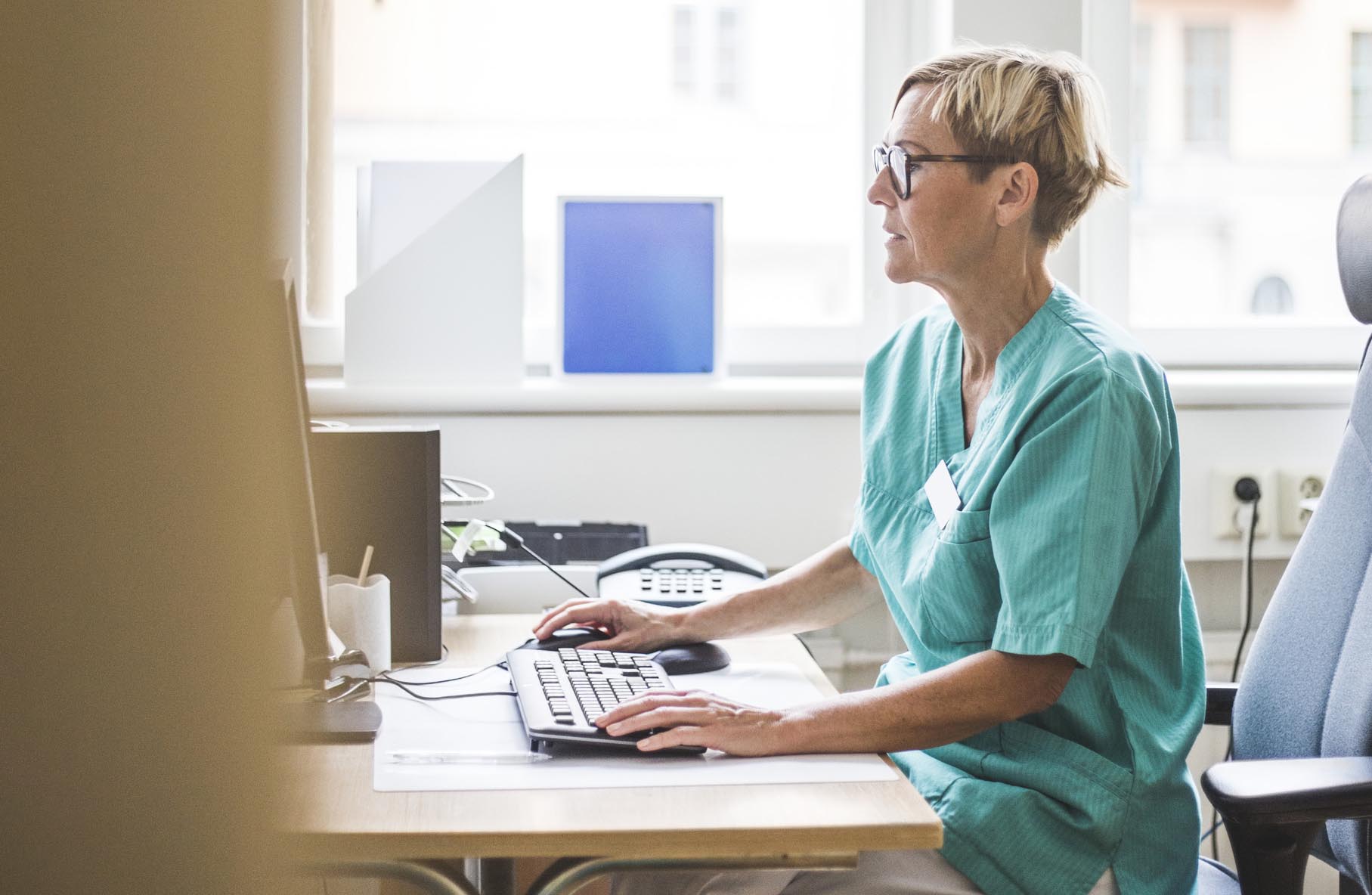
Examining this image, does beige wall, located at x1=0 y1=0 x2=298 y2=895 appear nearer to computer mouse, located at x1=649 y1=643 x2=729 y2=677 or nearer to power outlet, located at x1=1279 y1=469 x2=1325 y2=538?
computer mouse, located at x1=649 y1=643 x2=729 y2=677

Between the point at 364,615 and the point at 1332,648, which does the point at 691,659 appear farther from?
the point at 1332,648

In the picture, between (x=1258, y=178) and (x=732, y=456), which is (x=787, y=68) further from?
(x=1258, y=178)

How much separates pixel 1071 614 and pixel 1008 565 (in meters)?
0.07

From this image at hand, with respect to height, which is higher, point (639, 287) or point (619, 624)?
point (639, 287)

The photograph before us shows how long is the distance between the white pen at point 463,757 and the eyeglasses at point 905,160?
65 centimetres

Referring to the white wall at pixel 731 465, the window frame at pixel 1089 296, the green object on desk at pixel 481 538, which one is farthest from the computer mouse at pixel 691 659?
the window frame at pixel 1089 296

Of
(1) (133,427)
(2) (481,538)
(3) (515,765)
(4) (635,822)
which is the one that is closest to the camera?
(1) (133,427)

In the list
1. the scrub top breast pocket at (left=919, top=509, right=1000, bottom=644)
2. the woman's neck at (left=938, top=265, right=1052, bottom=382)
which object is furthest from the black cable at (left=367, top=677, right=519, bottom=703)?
the woman's neck at (left=938, top=265, right=1052, bottom=382)

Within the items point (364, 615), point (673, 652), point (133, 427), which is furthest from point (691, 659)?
point (133, 427)

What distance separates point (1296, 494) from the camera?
74.6 inches

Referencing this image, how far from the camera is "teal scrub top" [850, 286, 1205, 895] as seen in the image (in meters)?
0.97

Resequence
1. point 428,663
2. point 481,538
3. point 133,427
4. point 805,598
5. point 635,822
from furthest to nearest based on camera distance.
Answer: point 481,538 → point 805,598 → point 428,663 → point 635,822 → point 133,427

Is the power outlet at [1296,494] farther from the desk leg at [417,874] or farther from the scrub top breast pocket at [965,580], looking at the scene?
the desk leg at [417,874]

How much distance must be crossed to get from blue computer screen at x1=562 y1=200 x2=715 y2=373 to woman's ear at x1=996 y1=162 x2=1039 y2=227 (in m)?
0.75
